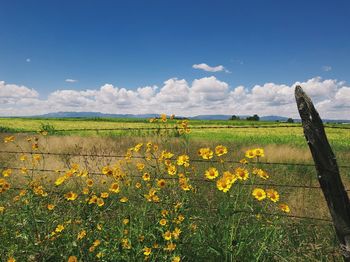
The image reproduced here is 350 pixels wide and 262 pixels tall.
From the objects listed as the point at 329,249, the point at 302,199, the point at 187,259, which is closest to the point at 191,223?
the point at 187,259

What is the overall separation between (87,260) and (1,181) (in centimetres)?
131

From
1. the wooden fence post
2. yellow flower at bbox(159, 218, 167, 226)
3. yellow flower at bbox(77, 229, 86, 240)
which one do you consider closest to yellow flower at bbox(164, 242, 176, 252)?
yellow flower at bbox(159, 218, 167, 226)

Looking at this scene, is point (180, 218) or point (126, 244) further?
point (180, 218)

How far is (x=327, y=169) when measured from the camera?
2.63m

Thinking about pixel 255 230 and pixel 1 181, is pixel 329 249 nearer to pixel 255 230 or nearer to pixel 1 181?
pixel 255 230

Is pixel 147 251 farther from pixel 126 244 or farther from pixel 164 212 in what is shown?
pixel 164 212

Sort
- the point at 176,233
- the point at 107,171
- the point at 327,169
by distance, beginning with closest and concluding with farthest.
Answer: the point at 327,169, the point at 176,233, the point at 107,171

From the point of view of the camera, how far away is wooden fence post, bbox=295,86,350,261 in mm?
2637

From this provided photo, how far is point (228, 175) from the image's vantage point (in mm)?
2768

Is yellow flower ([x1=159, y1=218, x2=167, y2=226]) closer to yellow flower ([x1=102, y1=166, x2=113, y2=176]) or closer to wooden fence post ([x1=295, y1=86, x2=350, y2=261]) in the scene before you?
yellow flower ([x1=102, y1=166, x2=113, y2=176])

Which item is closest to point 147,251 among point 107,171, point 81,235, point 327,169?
point 81,235

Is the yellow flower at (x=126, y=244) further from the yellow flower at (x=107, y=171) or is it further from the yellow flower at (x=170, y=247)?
the yellow flower at (x=107, y=171)

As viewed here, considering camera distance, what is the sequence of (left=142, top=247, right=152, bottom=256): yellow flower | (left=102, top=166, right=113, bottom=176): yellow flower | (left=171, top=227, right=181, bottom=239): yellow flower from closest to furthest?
(left=142, top=247, right=152, bottom=256): yellow flower, (left=171, top=227, right=181, bottom=239): yellow flower, (left=102, top=166, right=113, bottom=176): yellow flower

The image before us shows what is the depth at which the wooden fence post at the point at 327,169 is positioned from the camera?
2.64 m
